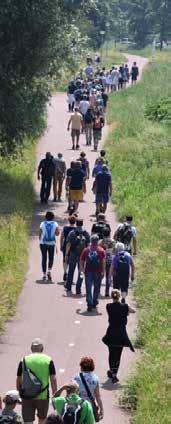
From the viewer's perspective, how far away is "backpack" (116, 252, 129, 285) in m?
18.6

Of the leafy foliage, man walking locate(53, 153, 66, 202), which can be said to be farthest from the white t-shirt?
the leafy foliage

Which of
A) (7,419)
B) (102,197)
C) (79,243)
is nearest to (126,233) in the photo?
(79,243)

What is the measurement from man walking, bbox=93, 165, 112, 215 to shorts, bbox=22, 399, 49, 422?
43.2ft

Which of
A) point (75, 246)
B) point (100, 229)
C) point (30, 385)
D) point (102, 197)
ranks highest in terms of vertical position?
point (102, 197)

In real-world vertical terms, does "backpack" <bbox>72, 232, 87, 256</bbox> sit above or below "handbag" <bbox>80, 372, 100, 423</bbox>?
above

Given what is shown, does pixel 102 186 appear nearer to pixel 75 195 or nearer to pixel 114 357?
pixel 75 195

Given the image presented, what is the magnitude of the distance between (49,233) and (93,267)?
1900 millimetres

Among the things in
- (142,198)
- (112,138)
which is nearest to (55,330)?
(142,198)

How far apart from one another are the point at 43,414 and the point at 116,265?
20.4 ft

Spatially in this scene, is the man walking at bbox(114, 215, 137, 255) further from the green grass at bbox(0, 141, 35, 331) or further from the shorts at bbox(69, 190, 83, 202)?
the shorts at bbox(69, 190, 83, 202)

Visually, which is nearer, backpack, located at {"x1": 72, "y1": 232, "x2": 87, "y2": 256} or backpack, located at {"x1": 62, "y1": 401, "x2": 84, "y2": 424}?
backpack, located at {"x1": 62, "y1": 401, "x2": 84, "y2": 424}

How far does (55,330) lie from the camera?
58.6 feet

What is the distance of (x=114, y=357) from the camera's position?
1559cm

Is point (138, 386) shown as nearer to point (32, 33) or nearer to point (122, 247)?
point (122, 247)
